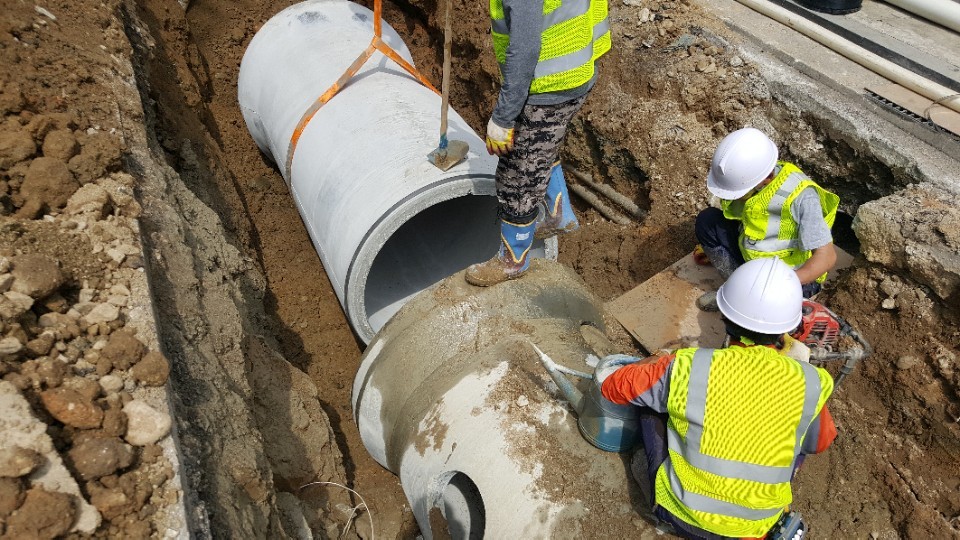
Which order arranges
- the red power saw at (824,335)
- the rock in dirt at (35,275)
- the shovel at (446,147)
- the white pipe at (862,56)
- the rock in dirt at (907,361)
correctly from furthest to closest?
the white pipe at (862,56) → the shovel at (446,147) → the rock in dirt at (907,361) → the red power saw at (824,335) → the rock in dirt at (35,275)

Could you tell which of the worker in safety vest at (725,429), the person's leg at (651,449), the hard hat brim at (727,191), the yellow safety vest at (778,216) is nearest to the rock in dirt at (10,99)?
the worker in safety vest at (725,429)

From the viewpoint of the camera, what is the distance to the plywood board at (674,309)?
153 inches

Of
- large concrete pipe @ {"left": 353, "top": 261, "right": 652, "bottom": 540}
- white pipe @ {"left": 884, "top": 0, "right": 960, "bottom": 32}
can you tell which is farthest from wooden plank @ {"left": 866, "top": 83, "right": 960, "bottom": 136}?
large concrete pipe @ {"left": 353, "top": 261, "right": 652, "bottom": 540}

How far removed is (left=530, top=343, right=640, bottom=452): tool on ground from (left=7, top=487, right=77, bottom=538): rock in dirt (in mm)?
1741

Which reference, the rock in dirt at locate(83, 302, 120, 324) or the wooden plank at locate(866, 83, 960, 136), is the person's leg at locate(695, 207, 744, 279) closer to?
the wooden plank at locate(866, 83, 960, 136)

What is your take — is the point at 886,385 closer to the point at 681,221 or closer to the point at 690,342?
the point at 690,342

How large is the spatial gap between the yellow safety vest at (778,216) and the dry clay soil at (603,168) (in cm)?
53

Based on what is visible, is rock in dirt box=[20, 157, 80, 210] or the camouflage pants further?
the camouflage pants

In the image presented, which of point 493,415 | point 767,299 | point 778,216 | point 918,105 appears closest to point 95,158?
point 493,415

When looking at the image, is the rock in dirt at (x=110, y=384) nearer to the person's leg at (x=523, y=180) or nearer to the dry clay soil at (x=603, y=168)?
the dry clay soil at (x=603, y=168)

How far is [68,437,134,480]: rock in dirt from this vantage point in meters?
1.75

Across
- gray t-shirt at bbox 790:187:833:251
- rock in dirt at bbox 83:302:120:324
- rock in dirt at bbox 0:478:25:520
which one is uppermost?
rock in dirt at bbox 0:478:25:520

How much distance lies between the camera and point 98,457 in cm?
177

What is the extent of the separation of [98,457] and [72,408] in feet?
0.61
